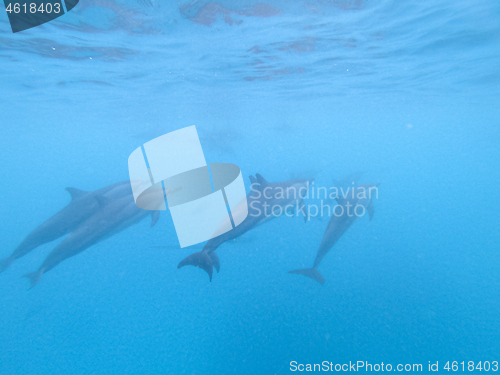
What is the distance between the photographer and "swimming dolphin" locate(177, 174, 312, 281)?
248 inches

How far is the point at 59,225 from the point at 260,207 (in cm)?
560

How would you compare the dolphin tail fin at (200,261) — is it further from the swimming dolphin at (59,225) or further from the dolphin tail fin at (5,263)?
the dolphin tail fin at (5,263)

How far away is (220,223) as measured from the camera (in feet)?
22.7

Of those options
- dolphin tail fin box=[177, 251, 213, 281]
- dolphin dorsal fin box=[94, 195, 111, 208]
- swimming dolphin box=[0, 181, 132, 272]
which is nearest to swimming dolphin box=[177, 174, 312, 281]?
dolphin tail fin box=[177, 251, 213, 281]

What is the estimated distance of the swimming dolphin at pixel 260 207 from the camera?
630 centimetres

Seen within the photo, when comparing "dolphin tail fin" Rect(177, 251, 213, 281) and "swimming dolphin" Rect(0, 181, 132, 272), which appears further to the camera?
"swimming dolphin" Rect(0, 181, 132, 272)

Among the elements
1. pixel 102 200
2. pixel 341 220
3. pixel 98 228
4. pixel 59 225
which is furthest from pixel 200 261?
pixel 341 220

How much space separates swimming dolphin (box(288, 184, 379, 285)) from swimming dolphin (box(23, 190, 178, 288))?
4800mm

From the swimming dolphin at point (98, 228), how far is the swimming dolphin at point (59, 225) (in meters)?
0.27

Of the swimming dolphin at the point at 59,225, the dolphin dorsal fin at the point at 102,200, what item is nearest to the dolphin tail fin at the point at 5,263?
the swimming dolphin at the point at 59,225

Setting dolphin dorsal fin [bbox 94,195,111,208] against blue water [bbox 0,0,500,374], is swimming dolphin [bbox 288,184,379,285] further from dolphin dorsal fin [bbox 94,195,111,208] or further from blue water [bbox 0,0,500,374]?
dolphin dorsal fin [bbox 94,195,111,208]

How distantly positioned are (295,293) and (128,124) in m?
37.3

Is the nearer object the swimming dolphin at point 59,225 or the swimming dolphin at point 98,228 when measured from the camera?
the swimming dolphin at point 98,228

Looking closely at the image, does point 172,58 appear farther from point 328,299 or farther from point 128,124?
point 128,124
